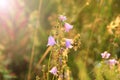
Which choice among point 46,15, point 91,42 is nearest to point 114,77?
point 91,42

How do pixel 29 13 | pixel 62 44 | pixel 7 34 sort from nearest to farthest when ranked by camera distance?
1. pixel 62 44
2. pixel 7 34
3. pixel 29 13

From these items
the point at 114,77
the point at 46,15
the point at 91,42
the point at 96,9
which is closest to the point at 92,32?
the point at 91,42

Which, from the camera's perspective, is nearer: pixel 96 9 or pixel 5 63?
pixel 5 63

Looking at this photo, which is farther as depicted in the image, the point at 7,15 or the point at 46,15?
the point at 46,15

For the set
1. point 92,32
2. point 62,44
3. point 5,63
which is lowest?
point 62,44

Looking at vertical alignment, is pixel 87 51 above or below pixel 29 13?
below

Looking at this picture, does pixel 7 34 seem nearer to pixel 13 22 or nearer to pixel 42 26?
pixel 13 22

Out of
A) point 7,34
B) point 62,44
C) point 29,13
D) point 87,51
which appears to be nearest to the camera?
point 62,44

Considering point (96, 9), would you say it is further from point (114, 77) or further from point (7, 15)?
point (114, 77)

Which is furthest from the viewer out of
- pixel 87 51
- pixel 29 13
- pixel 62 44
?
pixel 29 13
